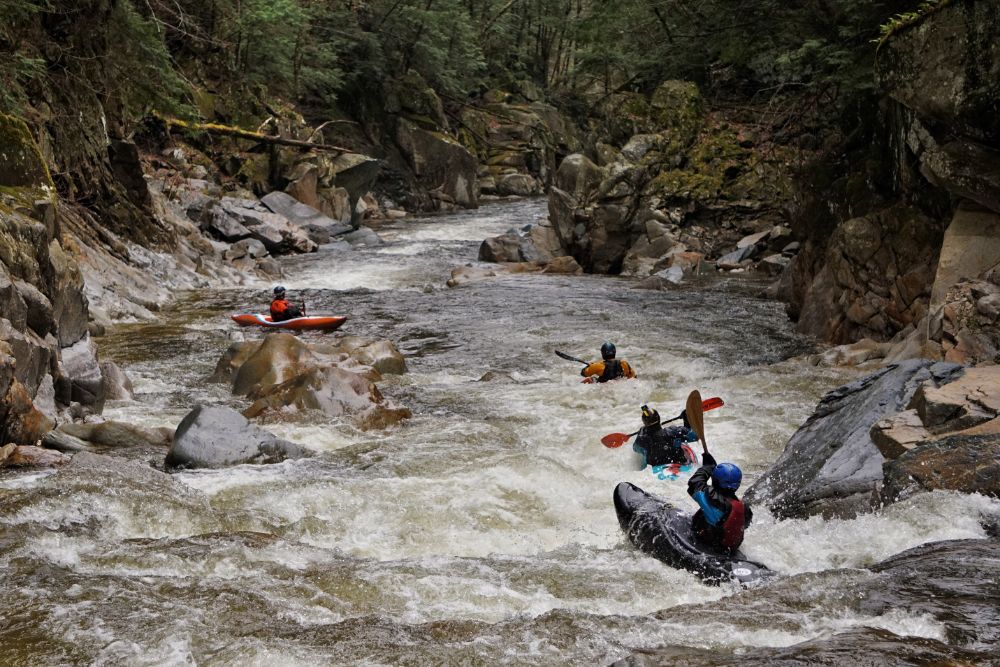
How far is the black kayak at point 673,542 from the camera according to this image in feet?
15.9

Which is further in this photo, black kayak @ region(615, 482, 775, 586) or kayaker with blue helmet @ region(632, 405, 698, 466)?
kayaker with blue helmet @ region(632, 405, 698, 466)

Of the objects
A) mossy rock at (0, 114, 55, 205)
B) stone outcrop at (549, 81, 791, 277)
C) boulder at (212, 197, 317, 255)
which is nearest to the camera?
mossy rock at (0, 114, 55, 205)

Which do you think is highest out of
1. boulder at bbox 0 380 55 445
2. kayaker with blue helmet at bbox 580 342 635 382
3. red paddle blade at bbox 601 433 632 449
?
boulder at bbox 0 380 55 445

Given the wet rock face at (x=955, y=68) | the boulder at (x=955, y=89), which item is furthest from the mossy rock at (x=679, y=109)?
the wet rock face at (x=955, y=68)

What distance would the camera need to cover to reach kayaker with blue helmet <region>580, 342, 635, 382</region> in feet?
31.9

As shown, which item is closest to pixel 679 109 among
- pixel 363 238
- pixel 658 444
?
pixel 363 238

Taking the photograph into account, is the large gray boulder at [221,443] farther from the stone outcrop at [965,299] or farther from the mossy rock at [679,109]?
the mossy rock at [679,109]

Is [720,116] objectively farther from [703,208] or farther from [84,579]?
[84,579]

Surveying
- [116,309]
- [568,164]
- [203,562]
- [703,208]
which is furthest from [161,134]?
[203,562]

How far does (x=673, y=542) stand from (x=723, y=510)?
0.38m

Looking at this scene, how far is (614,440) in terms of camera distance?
7.62 meters

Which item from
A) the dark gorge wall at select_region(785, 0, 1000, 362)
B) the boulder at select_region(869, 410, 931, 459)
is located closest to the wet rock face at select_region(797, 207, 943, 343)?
the dark gorge wall at select_region(785, 0, 1000, 362)

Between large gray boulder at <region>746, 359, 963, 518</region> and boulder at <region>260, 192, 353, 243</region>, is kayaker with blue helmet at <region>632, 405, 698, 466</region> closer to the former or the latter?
Result: large gray boulder at <region>746, 359, 963, 518</region>

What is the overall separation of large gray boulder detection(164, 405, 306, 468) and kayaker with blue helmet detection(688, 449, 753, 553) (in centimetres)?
359
